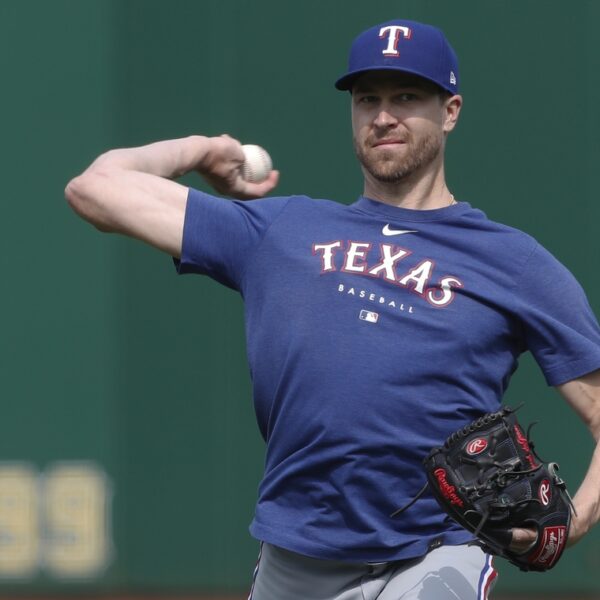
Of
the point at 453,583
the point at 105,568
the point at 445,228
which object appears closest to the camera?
the point at 453,583

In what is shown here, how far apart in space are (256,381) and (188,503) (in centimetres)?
400

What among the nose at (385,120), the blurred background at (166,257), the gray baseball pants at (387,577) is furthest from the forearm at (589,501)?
the blurred background at (166,257)

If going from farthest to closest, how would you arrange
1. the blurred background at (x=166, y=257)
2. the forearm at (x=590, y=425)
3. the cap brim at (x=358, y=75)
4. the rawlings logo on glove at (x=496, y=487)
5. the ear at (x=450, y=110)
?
the blurred background at (x=166, y=257) → the ear at (x=450, y=110) → the cap brim at (x=358, y=75) → the forearm at (x=590, y=425) → the rawlings logo on glove at (x=496, y=487)

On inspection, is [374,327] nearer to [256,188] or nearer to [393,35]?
[256,188]

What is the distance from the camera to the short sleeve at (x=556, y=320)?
327 centimetres

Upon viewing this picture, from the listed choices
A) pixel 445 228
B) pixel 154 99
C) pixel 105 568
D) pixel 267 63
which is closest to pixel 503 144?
pixel 267 63

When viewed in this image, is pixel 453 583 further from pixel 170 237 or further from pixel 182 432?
pixel 182 432

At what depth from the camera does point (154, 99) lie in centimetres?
729

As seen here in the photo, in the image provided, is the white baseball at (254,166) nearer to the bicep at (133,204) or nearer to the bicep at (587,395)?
the bicep at (133,204)

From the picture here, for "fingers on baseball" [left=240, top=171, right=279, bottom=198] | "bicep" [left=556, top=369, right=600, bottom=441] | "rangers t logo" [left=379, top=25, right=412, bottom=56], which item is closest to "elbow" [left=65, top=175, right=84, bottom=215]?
"fingers on baseball" [left=240, top=171, right=279, bottom=198]

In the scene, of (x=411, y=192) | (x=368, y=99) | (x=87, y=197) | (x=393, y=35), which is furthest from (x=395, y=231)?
(x=87, y=197)

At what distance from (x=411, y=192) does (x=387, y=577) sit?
2.87 ft

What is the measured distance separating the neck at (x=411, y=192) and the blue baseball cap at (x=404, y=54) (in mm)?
225

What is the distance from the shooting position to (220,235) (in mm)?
3338
